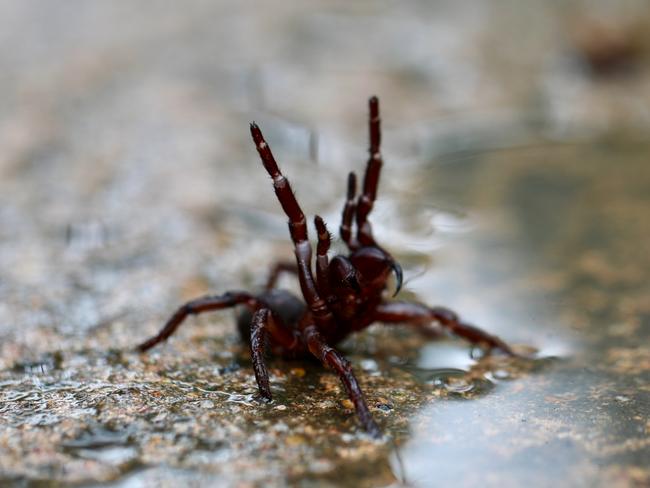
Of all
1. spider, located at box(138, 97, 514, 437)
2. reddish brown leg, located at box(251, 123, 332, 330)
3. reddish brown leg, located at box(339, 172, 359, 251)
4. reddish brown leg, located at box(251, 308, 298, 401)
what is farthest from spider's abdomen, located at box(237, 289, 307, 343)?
reddish brown leg, located at box(339, 172, 359, 251)

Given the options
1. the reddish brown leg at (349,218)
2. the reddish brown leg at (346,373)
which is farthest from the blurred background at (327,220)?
the reddish brown leg at (349,218)

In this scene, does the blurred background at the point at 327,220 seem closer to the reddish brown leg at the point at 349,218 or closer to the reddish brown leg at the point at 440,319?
the reddish brown leg at the point at 440,319

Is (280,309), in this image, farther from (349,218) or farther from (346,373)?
(346,373)

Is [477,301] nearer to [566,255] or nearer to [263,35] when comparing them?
[566,255]

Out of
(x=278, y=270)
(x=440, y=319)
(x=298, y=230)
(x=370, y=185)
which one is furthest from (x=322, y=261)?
(x=278, y=270)

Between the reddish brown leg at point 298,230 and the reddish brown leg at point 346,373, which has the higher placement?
the reddish brown leg at point 298,230

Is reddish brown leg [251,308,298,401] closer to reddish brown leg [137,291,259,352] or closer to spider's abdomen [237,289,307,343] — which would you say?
spider's abdomen [237,289,307,343]
